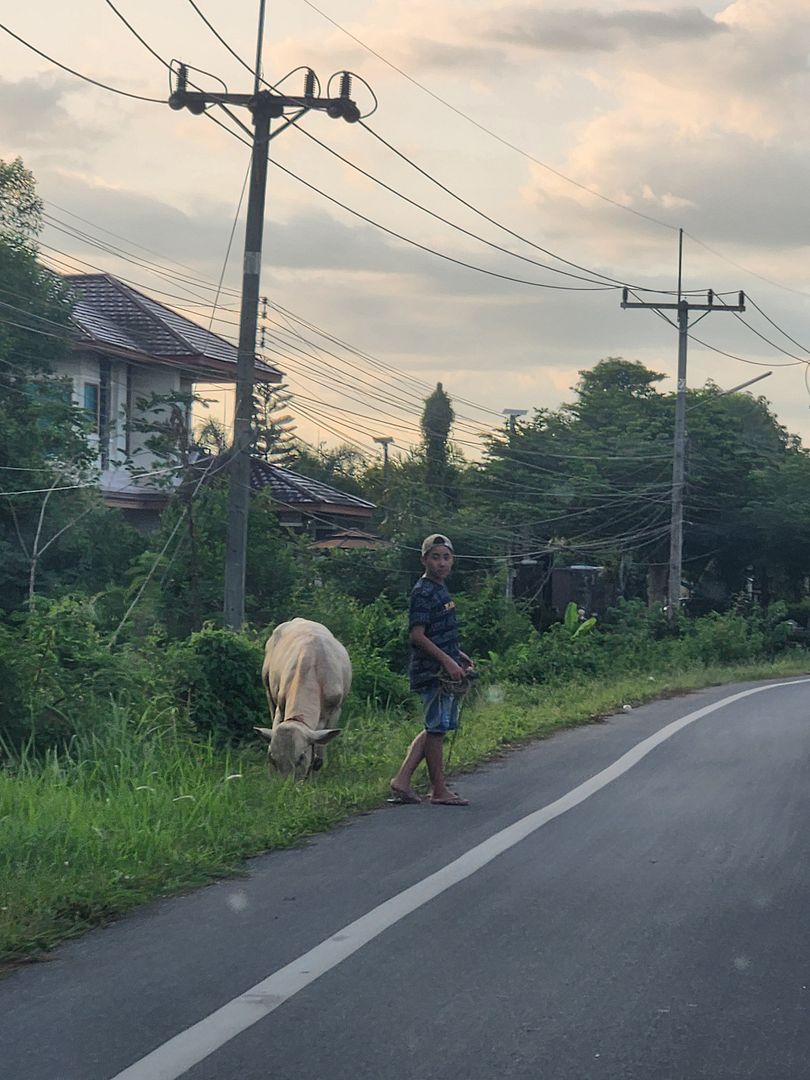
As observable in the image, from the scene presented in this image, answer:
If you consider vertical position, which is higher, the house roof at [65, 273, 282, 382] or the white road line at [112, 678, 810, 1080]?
the house roof at [65, 273, 282, 382]

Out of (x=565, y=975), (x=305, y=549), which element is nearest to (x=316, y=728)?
(x=565, y=975)

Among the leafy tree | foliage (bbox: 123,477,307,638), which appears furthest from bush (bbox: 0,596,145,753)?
the leafy tree

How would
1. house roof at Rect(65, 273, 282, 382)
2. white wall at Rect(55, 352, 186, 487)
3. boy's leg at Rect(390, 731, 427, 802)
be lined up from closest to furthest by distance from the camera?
boy's leg at Rect(390, 731, 427, 802) → white wall at Rect(55, 352, 186, 487) → house roof at Rect(65, 273, 282, 382)

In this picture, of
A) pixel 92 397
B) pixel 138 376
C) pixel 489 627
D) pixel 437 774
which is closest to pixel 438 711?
pixel 437 774

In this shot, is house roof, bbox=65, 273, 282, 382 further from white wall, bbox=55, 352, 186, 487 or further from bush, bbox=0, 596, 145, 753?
bush, bbox=0, 596, 145, 753

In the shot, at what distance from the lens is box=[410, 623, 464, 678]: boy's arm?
9.24 meters

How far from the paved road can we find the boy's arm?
91cm

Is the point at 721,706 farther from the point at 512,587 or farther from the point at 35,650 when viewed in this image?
the point at 512,587

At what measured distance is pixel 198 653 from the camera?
1390cm

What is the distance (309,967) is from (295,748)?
4843 millimetres

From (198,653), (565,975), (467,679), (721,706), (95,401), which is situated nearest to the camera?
(565,975)

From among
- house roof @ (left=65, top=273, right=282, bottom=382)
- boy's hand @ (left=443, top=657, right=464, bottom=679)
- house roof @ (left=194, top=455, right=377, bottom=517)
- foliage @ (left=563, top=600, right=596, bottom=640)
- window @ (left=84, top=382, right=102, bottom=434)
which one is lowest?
foliage @ (left=563, top=600, right=596, bottom=640)

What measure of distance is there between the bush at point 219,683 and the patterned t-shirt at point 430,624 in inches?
159

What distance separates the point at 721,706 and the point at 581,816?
385 inches
